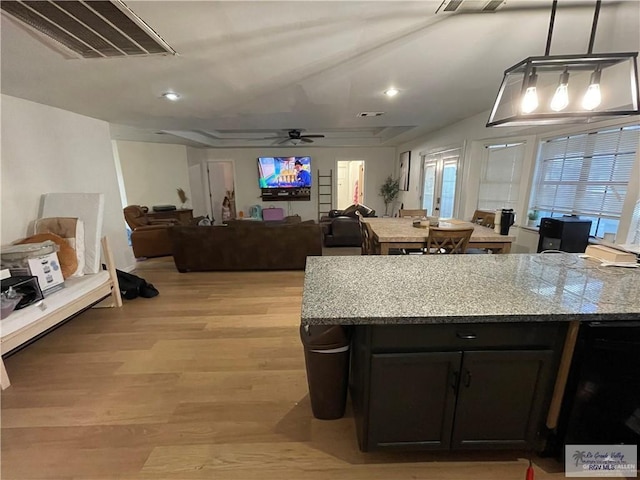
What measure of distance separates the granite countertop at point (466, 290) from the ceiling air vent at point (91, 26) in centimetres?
176

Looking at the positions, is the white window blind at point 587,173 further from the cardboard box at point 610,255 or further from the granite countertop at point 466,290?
the granite countertop at point 466,290

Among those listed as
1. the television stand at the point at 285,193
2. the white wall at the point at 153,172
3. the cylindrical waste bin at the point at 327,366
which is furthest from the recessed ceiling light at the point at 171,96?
the television stand at the point at 285,193

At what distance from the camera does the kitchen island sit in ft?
3.73

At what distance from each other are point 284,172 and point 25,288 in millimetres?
6478

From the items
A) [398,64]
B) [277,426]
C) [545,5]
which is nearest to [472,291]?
[277,426]

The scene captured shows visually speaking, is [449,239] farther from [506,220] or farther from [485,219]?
[485,219]

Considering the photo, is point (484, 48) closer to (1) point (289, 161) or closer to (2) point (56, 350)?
(2) point (56, 350)

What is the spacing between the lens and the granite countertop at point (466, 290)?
1.11 m

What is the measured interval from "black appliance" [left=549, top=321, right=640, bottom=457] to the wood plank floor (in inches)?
11.1

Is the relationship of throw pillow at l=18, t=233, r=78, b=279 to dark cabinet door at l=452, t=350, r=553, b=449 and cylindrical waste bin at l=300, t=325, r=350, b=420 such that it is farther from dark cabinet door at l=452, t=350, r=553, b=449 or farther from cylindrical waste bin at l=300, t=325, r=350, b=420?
dark cabinet door at l=452, t=350, r=553, b=449

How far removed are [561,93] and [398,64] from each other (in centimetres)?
126

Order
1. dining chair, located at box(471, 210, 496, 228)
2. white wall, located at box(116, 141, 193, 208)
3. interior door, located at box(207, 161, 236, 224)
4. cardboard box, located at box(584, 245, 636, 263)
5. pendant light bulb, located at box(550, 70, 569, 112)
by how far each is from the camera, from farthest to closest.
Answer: interior door, located at box(207, 161, 236, 224) < white wall, located at box(116, 141, 193, 208) < dining chair, located at box(471, 210, 496, 228) < cardboard box, located at box(584, 245, 636, 263) < pendant light bulb, located at box(550, 70, 569, 112)

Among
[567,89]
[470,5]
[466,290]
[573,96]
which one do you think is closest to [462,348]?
[466,290]

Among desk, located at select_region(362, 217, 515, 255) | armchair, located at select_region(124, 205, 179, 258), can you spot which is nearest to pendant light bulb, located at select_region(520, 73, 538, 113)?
desk, located at select_region(362, 217, 515, 255)
